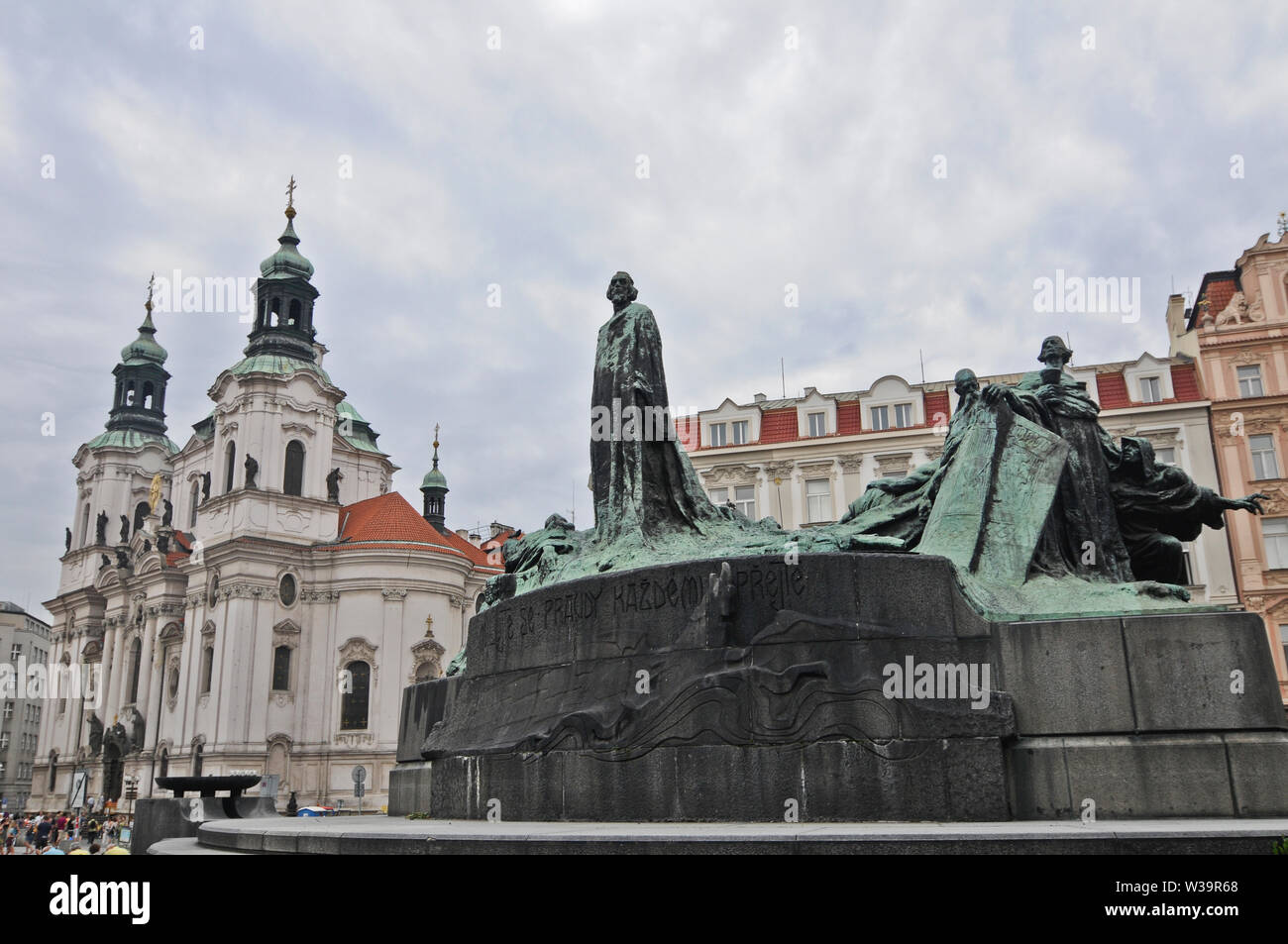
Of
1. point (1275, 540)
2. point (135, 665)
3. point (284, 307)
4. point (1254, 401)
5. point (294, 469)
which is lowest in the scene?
point (1275, 540)

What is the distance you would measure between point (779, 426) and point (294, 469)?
1213 inches

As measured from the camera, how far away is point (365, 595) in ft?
182

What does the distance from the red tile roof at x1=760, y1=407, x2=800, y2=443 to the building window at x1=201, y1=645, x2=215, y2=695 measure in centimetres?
3210

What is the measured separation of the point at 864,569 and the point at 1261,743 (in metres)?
2.92

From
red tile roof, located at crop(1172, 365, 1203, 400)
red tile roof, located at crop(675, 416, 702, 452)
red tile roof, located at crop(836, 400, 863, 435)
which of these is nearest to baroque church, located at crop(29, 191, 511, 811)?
red tile roof, located at crop(675, 416, 702, 452)

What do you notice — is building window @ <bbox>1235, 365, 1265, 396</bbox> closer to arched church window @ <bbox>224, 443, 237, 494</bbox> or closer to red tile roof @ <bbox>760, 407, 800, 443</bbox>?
red tile roof @ <bbox>760, 407, 800, 443</bbox>

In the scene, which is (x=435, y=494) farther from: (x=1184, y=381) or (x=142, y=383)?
(x=1184, y=381)

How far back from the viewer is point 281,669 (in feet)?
178

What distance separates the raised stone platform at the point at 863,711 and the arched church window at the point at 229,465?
52175mm

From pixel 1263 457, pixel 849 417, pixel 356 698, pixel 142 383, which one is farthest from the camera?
pixel 142 383

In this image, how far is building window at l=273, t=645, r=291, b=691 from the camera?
177ft

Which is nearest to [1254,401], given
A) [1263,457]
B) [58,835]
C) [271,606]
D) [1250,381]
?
[1250,381]
